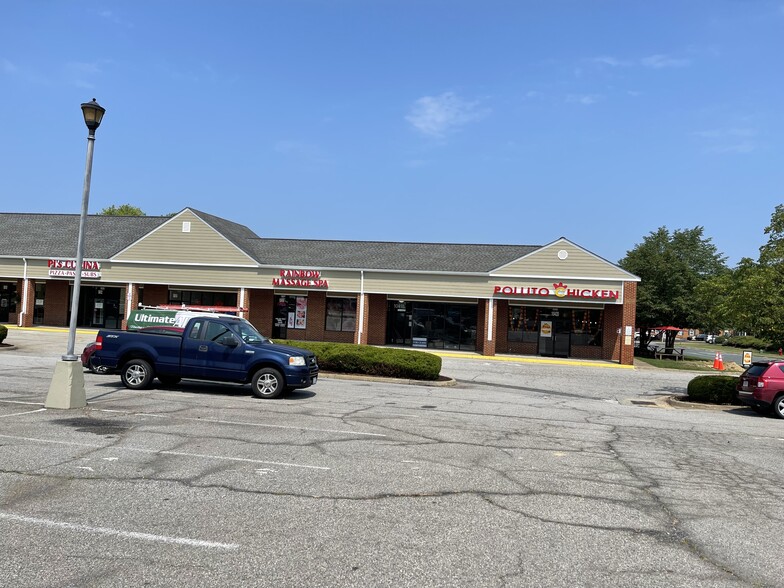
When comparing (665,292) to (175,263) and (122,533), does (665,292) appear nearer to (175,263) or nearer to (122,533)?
(175,263)

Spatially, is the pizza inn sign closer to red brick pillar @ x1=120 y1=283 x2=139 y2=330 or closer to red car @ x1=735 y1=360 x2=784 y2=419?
red car @ x1=735 y1=360 x2=784 y2=419

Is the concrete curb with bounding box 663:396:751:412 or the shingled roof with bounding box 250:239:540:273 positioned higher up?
the shingled roof with bounding box 250:239:540:273

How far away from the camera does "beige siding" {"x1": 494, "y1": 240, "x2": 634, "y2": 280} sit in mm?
32812

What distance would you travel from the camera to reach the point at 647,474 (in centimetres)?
819

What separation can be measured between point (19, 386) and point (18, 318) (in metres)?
27.5

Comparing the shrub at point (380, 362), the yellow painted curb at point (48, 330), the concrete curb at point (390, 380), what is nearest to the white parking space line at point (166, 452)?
the concrete curb at point (390, 380)

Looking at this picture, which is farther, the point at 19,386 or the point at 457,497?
the point at 19,386

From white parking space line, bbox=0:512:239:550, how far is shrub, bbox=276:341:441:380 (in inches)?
602

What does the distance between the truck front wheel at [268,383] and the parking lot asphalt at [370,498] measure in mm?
A: 993

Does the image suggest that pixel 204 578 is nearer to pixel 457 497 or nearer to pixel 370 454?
pixel 457 497

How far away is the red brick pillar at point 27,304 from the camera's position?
122 ft

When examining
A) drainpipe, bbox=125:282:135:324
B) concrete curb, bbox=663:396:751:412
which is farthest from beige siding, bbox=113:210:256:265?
concrete curb, bbox=663:396:751:412

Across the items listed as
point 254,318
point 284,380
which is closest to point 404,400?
point 284,380

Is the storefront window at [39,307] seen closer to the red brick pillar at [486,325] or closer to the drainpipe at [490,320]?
the red brick pillar at [486,325]
